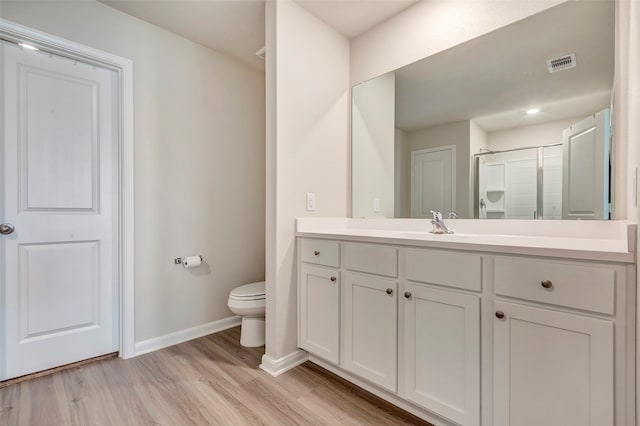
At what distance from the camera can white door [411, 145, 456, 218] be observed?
180cm

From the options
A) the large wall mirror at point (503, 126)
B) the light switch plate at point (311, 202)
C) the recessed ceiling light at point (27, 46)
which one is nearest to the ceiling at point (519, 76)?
the large wall mirror at point (503, 126)

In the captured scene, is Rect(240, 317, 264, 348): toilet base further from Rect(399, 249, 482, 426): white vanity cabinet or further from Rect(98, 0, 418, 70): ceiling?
Rect(98, 0, 418, 70): ceiling

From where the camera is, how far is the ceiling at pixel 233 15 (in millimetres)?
1931

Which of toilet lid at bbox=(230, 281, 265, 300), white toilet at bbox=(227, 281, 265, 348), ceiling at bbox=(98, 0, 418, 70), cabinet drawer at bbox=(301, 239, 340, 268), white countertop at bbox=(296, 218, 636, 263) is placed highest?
ceiling at bbox=(98, 0, 418, 70)

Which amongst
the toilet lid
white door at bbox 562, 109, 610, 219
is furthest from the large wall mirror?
the toilet lid

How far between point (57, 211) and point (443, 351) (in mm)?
2315

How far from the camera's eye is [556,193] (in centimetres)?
143

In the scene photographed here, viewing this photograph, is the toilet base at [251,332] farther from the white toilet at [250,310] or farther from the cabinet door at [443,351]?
the cabinet door at [443,351]

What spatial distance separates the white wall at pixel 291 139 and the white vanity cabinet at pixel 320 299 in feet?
0.32

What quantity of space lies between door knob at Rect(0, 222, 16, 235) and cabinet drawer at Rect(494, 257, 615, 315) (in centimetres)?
250

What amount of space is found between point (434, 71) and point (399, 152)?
536 mm

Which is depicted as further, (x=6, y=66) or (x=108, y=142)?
(x=108, y=142)

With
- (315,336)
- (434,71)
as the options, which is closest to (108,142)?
(315,336)

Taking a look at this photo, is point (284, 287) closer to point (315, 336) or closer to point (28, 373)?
point (315, 336)
